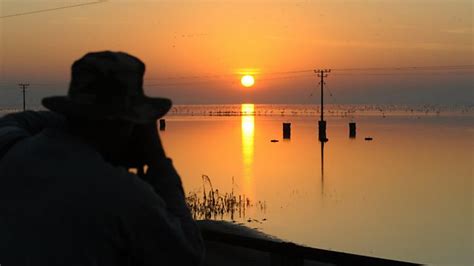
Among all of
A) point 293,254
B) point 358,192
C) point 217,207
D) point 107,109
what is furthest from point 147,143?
point 358,192

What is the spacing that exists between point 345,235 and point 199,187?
364 inches

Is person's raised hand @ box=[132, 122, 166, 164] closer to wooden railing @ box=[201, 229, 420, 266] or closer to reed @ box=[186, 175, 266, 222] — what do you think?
wooden railing @ box=[201, 229, 420, 266]

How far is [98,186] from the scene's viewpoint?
1812mm

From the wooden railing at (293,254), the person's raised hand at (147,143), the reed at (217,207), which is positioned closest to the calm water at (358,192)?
the reed at (217,207)

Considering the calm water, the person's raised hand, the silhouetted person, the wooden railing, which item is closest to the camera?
the silhouetted person

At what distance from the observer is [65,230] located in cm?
183

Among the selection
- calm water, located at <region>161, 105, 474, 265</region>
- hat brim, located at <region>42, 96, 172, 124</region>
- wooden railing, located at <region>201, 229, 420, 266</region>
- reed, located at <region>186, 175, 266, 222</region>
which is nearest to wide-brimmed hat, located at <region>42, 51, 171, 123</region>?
hat brim, located at <region>42, 96, 172, 124</region>

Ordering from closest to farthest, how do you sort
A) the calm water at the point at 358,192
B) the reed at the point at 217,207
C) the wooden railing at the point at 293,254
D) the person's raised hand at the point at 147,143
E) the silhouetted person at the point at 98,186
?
the silhouetted person at the point at 98,186
the person's raised hand at the point at 147,143
the wooden railing at the point at 293,254
the calm water at the point at 358,192
the reed at the point at 217,207

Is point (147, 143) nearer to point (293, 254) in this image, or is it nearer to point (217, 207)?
point (293, 254)

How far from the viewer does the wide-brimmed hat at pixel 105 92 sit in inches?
75.2

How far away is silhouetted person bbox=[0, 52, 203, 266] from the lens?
5.98 ft

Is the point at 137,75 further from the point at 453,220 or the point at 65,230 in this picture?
the point at 453,220

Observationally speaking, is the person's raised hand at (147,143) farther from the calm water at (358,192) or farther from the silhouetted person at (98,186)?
the calm water at (358,192)

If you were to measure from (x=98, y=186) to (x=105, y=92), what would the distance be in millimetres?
306
